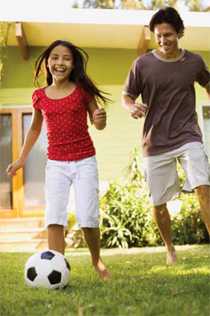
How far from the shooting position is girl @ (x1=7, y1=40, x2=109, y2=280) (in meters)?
3.91

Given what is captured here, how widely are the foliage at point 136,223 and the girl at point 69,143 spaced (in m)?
4.94

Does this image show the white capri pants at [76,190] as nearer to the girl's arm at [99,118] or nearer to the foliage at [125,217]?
the girl's arm at [99,118]

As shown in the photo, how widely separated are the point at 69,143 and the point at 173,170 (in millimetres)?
1049

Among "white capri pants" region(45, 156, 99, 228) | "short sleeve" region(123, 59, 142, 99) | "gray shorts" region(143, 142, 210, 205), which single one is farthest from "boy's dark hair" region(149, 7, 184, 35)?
"white capri pants" region(45, 156, 99, 228)

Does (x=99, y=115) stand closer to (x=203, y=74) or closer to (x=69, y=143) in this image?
(x=69, y=143)

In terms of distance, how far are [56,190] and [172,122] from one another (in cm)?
114

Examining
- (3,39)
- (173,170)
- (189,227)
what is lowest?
(189,227)

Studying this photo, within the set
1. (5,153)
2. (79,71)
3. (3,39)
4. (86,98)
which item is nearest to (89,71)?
(3,39)

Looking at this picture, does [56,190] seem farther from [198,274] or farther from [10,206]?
[10,206]

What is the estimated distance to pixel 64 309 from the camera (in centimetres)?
281

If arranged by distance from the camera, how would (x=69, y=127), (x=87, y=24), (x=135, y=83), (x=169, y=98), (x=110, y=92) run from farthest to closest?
1. (x=110, y=92)
2. (x=87, y=24)
3. (x=135, y=83)
4. (x=169, y=98)
5. (x=69, y=127)

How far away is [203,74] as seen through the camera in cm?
471

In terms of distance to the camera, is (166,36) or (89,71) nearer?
(166,36)

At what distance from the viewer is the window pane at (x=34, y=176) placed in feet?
34.2
